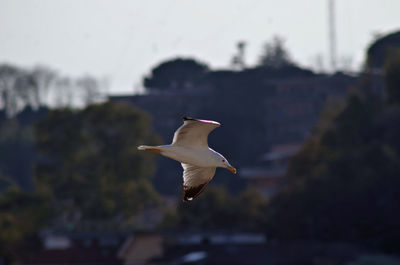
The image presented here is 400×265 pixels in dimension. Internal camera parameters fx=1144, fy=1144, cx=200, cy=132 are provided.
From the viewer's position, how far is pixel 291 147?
60.2 metres

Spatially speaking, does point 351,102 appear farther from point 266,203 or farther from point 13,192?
point 13,192

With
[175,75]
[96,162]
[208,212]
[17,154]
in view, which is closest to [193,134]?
[208,212]

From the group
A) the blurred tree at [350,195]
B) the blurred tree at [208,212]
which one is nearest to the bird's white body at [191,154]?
the blurred tree at [350,195]

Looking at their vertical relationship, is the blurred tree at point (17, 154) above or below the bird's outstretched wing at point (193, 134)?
below

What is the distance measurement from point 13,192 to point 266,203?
9.55m

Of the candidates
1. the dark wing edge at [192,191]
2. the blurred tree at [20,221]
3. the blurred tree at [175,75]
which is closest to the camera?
the dark wing edge at [192,191]

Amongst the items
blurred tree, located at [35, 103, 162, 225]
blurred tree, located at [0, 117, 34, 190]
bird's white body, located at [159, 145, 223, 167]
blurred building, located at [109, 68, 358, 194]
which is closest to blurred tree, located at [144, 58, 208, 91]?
blurred building, located at [109, 68, 358, 194]

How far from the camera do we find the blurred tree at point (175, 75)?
72.8m

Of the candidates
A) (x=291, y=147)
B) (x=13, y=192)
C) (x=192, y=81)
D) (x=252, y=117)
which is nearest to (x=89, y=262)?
(x=13, y=192)

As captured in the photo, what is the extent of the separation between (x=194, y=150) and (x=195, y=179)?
1015 millimetres

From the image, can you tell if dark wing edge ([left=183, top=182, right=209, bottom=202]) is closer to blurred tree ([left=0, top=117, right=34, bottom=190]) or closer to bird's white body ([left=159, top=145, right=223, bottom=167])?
bird's white body ([left=159, top=145, right=223, bottom=167])

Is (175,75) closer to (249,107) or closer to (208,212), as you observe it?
(249,107)

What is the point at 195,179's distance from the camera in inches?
583

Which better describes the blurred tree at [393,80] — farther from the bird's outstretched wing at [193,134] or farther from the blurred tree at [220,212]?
the bird's outstretched wing at [193,134]
